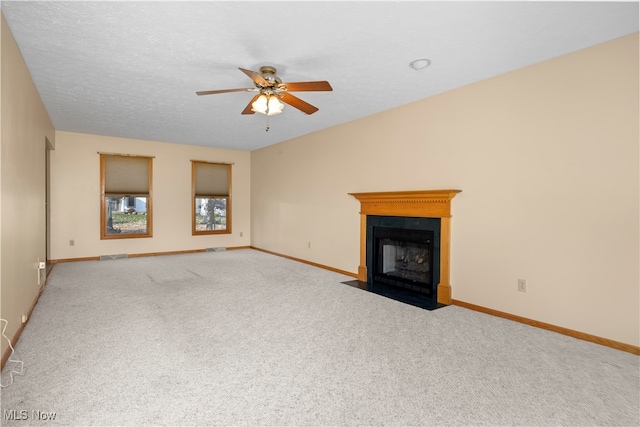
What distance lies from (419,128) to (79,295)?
465cm

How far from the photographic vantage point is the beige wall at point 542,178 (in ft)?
8.64

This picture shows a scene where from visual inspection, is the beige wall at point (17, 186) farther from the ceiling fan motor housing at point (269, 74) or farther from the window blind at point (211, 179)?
the window blind at point (211, 179)

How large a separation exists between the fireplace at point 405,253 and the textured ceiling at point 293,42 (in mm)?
1598

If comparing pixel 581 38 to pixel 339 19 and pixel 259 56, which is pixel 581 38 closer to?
pixel 339 19

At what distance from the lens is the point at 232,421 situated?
67.6 inches

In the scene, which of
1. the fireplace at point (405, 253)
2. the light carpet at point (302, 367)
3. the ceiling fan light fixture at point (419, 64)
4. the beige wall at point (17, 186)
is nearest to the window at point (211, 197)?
the beige wall at point (17, 186)

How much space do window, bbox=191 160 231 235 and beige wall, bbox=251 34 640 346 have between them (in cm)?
453

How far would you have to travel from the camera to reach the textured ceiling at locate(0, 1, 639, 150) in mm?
2285

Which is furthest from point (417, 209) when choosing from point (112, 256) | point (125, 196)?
point (112, 256)

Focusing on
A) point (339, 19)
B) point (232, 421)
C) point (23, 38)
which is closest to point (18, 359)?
point (232, 421)

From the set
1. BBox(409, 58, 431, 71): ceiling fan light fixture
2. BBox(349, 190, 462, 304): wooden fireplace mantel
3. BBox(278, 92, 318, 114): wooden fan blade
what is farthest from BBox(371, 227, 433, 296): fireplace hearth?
BBox(278, 92, 318, 114): wooden fan blade

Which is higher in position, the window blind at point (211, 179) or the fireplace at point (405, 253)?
the window blind at point (211, 179)

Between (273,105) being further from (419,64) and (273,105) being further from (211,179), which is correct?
(211,179)

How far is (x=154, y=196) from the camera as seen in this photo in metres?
7.15
